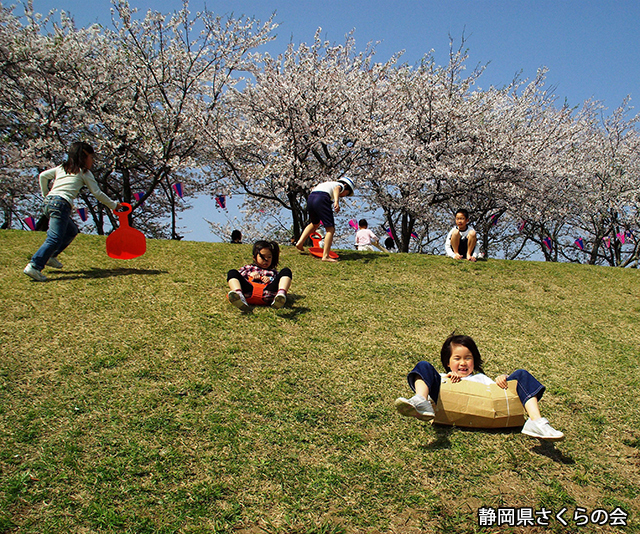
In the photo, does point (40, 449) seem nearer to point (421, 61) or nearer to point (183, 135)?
point (183, 135)

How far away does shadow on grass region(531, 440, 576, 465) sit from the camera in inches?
130

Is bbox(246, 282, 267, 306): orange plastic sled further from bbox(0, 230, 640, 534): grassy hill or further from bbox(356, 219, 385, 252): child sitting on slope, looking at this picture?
bbox(356, 219, 385, 252): child sitting on slope

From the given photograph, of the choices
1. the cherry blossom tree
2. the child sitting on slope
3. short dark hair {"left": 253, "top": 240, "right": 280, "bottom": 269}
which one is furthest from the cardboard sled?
the cherry blossom tree

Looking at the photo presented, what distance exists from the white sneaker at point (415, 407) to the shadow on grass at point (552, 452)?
947mm

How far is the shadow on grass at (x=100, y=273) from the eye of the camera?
6.98 meters

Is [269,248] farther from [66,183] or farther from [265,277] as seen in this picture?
[66,183]

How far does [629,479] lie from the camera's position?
3137 millimetres

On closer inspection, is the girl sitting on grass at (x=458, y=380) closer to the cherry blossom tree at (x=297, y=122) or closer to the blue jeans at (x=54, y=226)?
the blue jeans at (x=54, y=226)

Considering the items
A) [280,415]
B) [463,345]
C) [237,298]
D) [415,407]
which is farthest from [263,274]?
[415,407]

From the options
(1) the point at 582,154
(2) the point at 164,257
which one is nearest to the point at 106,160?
(2) the point at 164,257

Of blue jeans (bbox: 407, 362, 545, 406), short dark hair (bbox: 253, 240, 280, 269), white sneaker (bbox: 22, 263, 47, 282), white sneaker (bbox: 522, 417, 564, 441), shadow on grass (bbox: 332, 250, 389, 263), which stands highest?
shadow on grass (bbox: 332, 250, 389, 263)

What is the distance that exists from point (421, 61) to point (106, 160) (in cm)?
1362

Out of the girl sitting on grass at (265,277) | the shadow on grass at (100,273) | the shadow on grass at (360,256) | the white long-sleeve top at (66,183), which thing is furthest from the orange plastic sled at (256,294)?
the shadow on grass at (360,256)

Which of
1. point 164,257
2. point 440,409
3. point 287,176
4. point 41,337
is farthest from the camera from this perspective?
point 287,176
